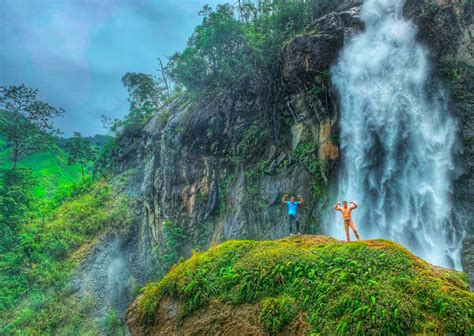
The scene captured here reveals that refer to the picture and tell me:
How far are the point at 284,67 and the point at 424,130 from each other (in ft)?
27.7

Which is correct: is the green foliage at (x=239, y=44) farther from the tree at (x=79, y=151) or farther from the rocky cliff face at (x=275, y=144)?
the tree at (x=79, y=151)

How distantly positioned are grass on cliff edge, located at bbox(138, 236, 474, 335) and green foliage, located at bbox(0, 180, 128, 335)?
17888mm

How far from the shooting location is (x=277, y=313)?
485cm

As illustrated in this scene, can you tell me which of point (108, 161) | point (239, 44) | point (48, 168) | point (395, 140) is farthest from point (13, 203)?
point (395, 140)

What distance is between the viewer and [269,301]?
5.07 meters

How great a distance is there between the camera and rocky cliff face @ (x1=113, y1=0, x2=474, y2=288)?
15.3 meters

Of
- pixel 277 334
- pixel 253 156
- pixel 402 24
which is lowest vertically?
pixel 277 334

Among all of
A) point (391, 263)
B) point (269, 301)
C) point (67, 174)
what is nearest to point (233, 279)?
point (269, 301)

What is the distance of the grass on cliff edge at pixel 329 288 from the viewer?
408 cm

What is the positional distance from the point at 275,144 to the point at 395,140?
6.68m

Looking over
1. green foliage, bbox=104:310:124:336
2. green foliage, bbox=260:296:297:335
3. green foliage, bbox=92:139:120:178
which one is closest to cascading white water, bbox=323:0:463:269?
green foliage, bbox=260:296:297:335

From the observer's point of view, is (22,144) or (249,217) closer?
(249,217)

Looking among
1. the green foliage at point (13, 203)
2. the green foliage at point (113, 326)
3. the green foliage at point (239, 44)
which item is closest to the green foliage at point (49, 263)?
the green foliage at point (13, 203)

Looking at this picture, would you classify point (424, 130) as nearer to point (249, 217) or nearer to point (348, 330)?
point (249, 217)
